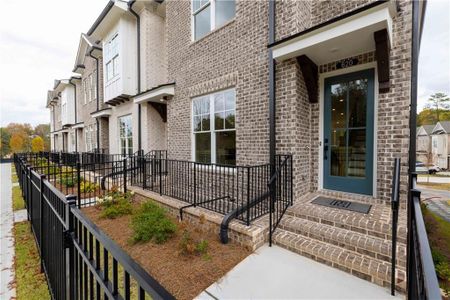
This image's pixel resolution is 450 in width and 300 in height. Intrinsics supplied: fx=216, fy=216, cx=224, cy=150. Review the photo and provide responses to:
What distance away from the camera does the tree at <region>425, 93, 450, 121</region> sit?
40281 millimetres

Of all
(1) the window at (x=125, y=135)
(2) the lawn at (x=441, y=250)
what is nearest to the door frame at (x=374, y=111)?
(2) the lawn at (x=441, y=250)

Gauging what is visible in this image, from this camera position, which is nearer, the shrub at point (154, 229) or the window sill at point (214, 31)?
the shrub at point (154, 229)

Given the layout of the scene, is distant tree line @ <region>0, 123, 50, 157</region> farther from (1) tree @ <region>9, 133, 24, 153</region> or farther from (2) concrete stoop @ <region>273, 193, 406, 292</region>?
(2) concrete stoop @ <region>273, 193, 406, 292</region>

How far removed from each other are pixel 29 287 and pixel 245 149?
452 cm

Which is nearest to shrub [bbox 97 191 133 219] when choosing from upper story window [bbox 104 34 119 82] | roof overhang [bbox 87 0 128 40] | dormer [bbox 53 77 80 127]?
upper story window [bbox 104 34 119 82]

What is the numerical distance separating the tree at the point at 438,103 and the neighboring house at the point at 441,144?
3.72 metres

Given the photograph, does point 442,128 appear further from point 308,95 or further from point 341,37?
point 341,37

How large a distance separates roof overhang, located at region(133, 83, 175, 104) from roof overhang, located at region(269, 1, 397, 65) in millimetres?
4246

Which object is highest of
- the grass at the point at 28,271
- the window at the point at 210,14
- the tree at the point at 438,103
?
the tree at the point at 438,103

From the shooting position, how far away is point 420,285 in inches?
41.0

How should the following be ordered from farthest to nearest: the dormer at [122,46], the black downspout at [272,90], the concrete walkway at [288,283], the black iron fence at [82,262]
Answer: the dormer at [122,46], the black downspout at [272,90], the concrete walkway at [288,283], the black iron fence at [82,262]

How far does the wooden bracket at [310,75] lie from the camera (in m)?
4.48

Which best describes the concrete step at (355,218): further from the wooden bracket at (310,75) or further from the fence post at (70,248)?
the fence post at (70,248)

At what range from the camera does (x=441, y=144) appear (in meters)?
37.3
